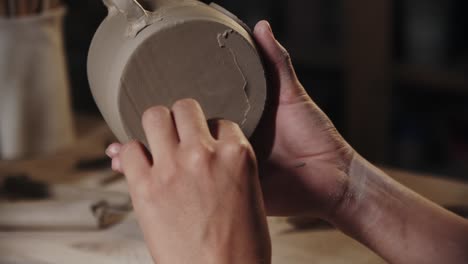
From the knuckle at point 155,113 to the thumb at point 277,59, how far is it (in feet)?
0.63

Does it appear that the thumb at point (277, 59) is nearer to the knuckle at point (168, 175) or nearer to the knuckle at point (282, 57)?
the knuckle at point (282, 57)

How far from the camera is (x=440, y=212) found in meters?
0.95

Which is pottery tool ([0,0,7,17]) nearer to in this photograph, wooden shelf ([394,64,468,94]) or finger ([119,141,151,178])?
finger ([119,141,151,178])

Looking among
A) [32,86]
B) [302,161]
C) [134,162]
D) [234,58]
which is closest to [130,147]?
[134,162]

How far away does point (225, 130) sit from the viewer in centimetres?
80

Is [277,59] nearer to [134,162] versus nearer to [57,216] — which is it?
[134,162]

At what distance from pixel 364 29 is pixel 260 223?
Result: 1350 mm

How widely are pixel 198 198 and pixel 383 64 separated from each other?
4.64 feet

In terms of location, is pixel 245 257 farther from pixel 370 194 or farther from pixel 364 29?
pixel 364 29

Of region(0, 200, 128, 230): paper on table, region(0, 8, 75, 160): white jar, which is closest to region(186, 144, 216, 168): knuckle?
region(0, 200, 128, 230): paper on table

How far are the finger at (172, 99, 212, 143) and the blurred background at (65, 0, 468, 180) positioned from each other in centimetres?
114

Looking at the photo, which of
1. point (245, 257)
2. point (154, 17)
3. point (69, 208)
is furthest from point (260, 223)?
point (69, 208)

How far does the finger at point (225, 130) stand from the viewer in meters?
0.78

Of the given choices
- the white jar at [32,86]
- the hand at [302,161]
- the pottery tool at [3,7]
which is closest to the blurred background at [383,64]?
the white jar at [32,86]
